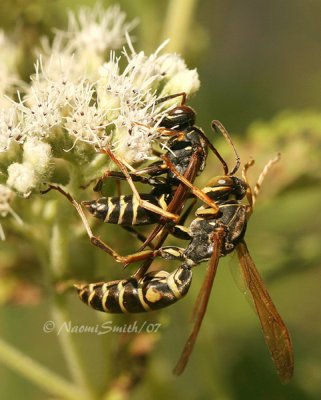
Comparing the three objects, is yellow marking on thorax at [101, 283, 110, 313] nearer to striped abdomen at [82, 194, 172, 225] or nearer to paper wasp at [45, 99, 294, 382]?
paper wasp at [45, 99, 294, 382]

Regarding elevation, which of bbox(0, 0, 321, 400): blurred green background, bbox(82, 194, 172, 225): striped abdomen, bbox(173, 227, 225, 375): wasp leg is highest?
bbox(82, 194, 172, 225): striped abdomen

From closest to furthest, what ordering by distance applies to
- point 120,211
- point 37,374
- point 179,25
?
point 120,211 → point 37,374 → point 179,25

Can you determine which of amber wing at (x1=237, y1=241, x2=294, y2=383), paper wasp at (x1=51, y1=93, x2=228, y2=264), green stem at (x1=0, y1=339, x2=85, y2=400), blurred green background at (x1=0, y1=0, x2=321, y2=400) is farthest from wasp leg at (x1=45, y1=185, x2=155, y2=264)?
green stem at (x1=0, y1=339, x2=85, y2=400)

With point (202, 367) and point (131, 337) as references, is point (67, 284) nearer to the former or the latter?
point (131, 337)

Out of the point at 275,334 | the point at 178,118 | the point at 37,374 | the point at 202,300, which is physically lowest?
the point at 37,374

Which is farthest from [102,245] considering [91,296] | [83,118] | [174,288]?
[83,118]

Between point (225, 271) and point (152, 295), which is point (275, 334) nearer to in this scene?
point (152, 295)

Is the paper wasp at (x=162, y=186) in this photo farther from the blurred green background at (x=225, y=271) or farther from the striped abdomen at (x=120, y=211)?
the blurred green background at (x=225, y=271)
